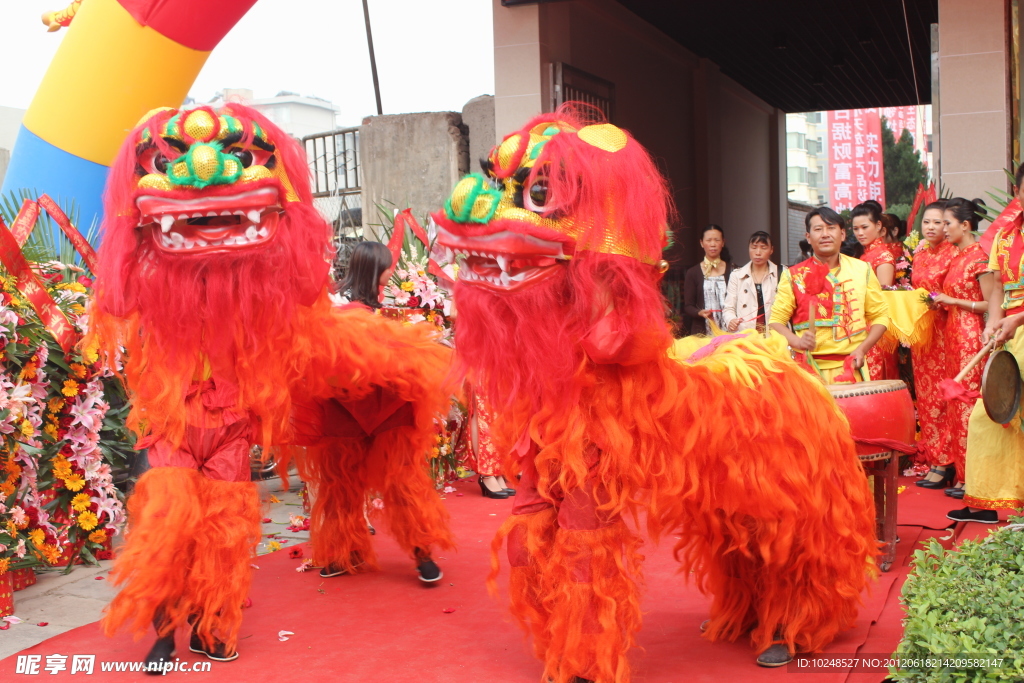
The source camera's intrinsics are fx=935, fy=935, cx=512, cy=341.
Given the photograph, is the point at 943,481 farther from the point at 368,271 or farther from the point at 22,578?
the point at 22,578

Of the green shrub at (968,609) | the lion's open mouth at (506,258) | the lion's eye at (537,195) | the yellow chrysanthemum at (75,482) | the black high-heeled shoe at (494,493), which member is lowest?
the black high-heeled shoe at (494,493)

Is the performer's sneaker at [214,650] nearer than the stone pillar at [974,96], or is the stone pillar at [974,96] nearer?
the performer's sneaker at [214,650]

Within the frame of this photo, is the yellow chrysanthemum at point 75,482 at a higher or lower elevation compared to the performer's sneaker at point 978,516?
higher

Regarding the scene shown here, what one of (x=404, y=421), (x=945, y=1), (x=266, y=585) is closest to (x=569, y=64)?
(x=945, y=1)

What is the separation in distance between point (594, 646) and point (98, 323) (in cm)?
177

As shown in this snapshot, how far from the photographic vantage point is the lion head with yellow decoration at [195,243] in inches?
104

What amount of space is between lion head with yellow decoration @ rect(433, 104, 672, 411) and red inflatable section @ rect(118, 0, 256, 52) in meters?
3.81

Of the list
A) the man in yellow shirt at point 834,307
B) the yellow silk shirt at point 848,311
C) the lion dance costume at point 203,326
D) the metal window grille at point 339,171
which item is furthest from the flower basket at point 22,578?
the metal window grille at point 339,171

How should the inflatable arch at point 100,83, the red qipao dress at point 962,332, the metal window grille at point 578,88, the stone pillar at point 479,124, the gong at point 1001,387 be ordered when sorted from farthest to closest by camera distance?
1. the stone pillar at point 479,124
2. the metal window grille at point 578,88
3. the inflatable arch at point 100,83
4. the red qipao dress at point 962,332
5. the gong at point 1001,387

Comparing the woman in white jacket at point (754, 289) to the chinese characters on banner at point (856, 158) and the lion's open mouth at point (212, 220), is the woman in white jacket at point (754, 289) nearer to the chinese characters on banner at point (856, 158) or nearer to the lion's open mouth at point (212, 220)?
the lion's open mouth at point (212, 220)

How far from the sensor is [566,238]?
224 cm

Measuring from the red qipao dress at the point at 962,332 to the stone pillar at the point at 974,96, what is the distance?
1.04m

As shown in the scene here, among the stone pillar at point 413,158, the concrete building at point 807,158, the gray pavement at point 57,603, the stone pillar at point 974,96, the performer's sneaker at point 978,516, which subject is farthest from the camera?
the concrete building at point 807,158

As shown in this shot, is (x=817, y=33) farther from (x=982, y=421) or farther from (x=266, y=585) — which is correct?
(x=266, y=585)
